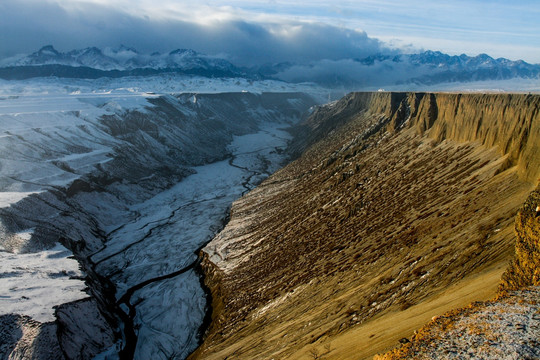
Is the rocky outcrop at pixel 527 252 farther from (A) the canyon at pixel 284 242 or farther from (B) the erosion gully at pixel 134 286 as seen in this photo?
(B) the erosion gully at pixel 134 286

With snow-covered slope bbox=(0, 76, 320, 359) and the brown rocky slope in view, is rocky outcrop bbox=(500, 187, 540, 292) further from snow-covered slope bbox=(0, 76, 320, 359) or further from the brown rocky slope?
snow-covered slope bbox=(0, 76, 320, 359)

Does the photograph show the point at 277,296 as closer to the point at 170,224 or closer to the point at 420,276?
the point at 420,276

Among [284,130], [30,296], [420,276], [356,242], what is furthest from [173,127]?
[420,276]

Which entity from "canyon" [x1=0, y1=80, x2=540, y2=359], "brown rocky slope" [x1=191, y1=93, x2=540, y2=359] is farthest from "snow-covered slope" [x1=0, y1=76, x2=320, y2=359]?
"brown rocky slope" [x1=191, y1=93, x2=540, y2=359]

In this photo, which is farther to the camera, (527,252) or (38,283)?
(38,283)

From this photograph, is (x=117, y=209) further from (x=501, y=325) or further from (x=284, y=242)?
(x=501, y=325)

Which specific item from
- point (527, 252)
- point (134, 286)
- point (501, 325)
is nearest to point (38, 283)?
point (134, 286)
